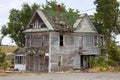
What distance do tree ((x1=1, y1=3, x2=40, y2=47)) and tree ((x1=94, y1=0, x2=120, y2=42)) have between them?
1895 cm

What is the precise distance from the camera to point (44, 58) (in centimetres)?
6297

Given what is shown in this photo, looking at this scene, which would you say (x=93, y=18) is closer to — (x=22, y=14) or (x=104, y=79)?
(x=22, y=14)

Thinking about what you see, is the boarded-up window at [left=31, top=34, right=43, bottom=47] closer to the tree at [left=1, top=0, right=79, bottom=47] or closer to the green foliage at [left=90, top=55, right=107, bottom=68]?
the green foliage at [left=90, top=55, right=107, bottom=68]

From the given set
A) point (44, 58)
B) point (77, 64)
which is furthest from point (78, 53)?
point (44, 58)

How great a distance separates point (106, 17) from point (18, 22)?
23.0 metres

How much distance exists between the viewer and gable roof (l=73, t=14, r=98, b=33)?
6488 cm

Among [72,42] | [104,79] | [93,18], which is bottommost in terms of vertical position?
[104,79]

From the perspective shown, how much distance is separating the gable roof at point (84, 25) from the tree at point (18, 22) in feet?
66.1

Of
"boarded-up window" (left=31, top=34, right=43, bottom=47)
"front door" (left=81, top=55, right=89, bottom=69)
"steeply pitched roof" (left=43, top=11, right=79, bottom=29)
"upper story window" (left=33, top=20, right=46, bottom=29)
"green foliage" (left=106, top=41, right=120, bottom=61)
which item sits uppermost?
"steeply pitched roof" (left=43, top=11, right=79, bottom=29)

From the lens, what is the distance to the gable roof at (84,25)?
64875mm

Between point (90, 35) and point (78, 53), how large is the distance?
12.5 ft

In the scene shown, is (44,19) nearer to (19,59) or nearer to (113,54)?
(19,59)

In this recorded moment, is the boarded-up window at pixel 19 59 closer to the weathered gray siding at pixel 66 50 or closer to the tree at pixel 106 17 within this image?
the weathered gray siding at pixel 66 50

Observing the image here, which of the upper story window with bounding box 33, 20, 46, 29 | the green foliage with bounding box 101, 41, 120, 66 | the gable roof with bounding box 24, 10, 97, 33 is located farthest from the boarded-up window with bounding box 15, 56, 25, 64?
the green foliage with bounding box 101, 41, 120, 66
